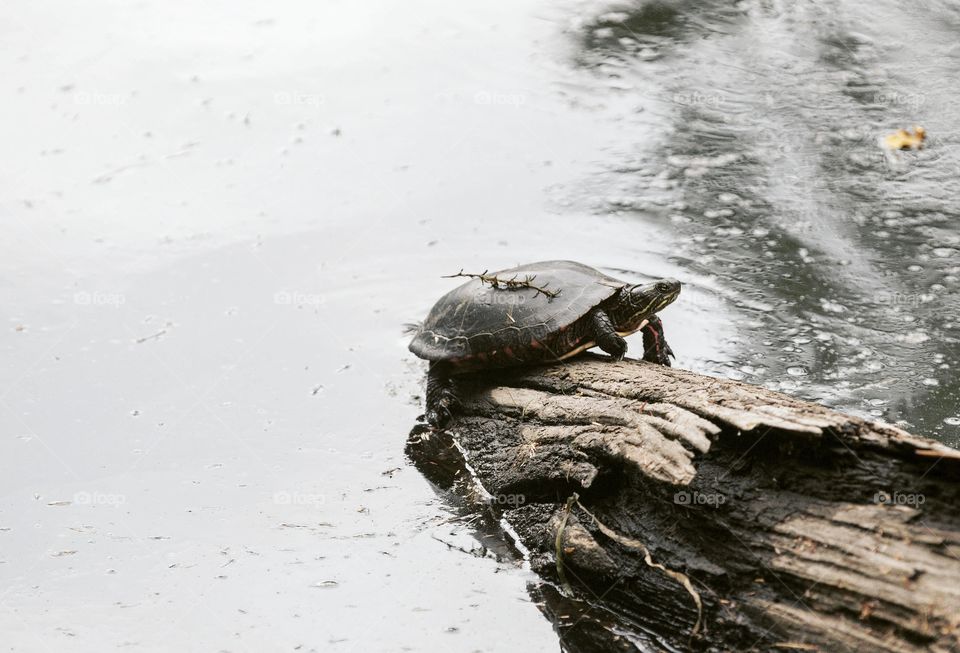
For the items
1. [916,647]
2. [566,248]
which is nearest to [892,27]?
[566,248]

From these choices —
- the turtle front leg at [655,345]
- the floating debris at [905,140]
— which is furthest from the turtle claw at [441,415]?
the floating debris at [905,140]

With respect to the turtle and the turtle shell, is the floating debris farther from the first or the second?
the turtle shell

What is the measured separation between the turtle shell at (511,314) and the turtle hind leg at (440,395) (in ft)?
0.57

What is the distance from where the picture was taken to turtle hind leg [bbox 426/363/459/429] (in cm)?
555

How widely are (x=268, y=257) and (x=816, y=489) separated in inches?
211

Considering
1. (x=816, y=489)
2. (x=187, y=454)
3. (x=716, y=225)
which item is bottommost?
(x=187, y=454)

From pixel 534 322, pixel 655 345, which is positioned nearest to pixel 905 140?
pixel 655 345

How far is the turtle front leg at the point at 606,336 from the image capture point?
5254 millimetres

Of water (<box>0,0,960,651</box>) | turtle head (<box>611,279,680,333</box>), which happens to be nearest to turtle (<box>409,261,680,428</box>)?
turtle head (<box>611,279,680,333</box>)

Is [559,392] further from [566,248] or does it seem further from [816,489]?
[566,248]

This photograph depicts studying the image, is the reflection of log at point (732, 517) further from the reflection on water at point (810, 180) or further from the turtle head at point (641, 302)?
the reflection on water at point (810, 180)

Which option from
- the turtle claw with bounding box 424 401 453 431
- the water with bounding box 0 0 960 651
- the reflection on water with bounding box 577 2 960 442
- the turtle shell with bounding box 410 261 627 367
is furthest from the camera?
the reflection on water with bounding box 577 2 960 442

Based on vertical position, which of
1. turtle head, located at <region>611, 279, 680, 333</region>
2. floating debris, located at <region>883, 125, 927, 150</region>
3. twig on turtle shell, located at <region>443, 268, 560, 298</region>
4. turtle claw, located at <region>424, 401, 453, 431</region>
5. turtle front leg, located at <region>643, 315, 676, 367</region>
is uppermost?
twig on turtle shell, located at <region>443, 268, 560, 298</region>

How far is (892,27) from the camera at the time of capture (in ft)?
34.8
